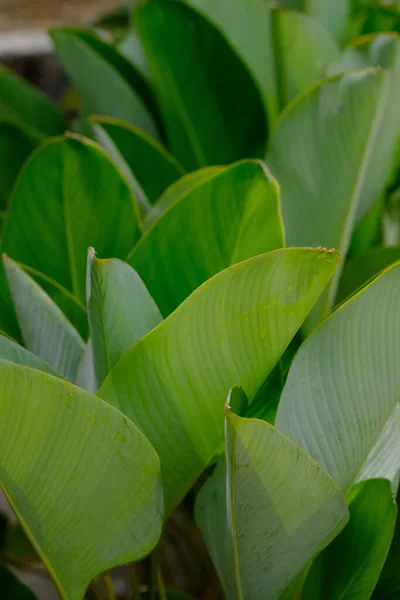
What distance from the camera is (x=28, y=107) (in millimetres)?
785

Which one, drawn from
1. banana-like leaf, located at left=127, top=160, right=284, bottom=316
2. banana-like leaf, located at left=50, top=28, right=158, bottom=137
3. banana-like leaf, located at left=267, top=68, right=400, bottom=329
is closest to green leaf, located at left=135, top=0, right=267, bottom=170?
banana-like leaf, located at left=50, top=28, right=158, bottom=137

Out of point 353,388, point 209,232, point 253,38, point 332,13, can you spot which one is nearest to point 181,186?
point 209,232

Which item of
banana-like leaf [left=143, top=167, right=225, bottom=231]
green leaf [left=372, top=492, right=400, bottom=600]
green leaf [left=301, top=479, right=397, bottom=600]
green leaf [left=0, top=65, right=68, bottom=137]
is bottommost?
green leaf [left=372, top=492, right=400, bottom=600]

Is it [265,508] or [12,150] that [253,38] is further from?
[265,508]

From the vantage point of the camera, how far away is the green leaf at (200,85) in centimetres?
62

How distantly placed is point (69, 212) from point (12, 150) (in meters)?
0.23

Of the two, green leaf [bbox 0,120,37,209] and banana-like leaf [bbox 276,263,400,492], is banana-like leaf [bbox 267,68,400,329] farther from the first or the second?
green leaf [bbox 0,120,37,209]

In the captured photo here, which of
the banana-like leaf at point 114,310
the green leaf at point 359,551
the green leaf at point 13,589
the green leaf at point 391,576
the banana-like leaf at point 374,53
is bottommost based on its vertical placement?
the green leaf at point 13,589

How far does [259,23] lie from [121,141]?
23cm

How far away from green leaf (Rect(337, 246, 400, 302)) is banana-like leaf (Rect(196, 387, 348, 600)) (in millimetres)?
190

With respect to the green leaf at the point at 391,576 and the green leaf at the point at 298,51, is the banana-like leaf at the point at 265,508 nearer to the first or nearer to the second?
the green leaf at the point at 391,576

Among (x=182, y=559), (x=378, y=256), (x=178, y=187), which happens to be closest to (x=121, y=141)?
(x=178, y=187)

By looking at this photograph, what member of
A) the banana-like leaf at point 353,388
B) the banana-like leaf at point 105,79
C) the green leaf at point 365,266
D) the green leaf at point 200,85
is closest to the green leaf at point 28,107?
the banana-like leaf at point 105,79

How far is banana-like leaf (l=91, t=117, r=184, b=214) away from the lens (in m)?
0.55
